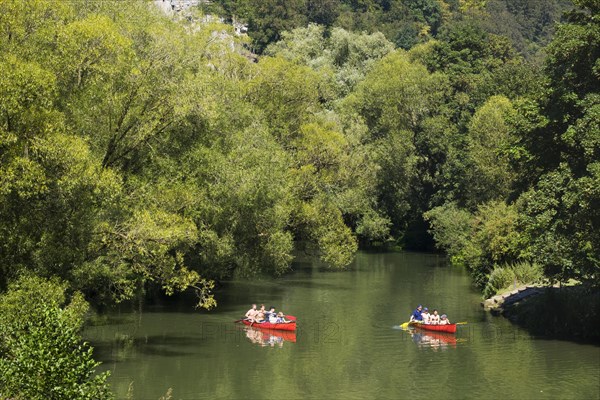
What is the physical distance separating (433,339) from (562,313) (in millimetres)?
6416

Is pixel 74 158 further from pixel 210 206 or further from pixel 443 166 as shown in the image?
pixel 443 166

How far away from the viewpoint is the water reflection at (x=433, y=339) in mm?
42688

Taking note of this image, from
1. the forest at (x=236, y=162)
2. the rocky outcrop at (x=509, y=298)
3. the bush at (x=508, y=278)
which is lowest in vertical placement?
the rocky outcrop at (x=509, y=298)

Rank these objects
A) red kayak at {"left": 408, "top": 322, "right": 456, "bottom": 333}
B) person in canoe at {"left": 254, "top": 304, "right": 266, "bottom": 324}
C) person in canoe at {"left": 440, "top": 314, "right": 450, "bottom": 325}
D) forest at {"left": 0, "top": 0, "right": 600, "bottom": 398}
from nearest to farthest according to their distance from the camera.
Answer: forest at {"left": 0, "top": 0, "right": 600, "bottom": 398}
red kayak at {"left": 408, "top": 322, "right": 456, "bottom": 333}
person in canoe at {"left": 440, "top": 314, "right": 450, "bottom": 325}
person in canoe at {"left": 254, "top": 304, "right": 266, "bottom": 324}

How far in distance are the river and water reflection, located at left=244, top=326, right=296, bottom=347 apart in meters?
0.06

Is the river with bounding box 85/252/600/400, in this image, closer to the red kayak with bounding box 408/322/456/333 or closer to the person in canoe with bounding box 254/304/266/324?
the red kayak with bounding box 408/322/456/333

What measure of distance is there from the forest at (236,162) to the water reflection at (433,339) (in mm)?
5567

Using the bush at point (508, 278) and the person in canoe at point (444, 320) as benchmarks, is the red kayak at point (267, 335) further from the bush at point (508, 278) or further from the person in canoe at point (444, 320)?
the bush at point (508, 278)

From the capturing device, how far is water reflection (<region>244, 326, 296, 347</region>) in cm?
4259

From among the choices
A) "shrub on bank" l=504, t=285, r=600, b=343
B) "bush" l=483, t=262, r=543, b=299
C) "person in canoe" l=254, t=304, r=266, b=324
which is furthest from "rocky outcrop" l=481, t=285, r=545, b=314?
"person in canoe" l=254, t=304, r=266, b=324


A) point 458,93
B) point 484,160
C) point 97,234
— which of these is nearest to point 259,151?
point 97,234

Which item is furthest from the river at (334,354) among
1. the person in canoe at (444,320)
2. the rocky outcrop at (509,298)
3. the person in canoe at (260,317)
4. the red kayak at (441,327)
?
the rocky outcrop at (509,298)

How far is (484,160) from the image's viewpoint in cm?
7269

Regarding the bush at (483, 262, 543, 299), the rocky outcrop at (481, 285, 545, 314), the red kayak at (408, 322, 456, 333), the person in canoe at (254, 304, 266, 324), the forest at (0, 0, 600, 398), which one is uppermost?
the forest at (0, 0, 600, 398)
